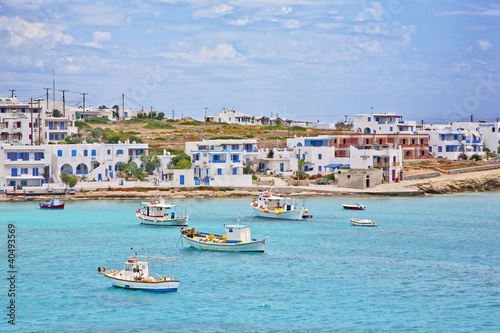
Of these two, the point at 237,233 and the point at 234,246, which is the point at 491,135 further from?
the point at 234,246

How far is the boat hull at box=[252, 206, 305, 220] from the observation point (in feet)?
201

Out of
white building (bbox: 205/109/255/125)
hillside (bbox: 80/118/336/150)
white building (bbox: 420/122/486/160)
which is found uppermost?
white building (bbox: 205/109/255/125)

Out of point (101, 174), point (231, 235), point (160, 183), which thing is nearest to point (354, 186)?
point (160, 183)

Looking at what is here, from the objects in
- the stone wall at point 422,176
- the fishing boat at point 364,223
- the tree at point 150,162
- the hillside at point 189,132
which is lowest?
the fishing boat at point 364,223

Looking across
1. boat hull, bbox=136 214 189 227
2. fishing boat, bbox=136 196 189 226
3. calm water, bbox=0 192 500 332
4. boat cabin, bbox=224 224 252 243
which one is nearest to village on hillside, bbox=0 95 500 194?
calm water, bbox=0 192 500 332

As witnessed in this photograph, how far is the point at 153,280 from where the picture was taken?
31.9 m

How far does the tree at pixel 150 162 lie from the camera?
8825 cm

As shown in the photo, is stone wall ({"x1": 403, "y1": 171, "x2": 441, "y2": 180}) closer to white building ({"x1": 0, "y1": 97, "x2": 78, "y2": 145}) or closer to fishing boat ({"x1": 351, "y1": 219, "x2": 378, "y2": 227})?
fishing boat ({"x1": 351, "y1": 219, "x2": 378, "y2": 227})

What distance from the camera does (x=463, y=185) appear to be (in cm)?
9169

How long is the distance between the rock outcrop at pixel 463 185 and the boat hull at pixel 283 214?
1288 inches

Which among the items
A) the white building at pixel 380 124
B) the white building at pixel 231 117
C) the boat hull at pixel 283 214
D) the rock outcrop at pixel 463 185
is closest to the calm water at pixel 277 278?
the boat hull at pixel 283 214

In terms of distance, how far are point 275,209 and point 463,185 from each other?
3982cm

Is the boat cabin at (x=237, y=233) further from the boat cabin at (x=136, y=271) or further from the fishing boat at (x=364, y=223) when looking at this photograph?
the fishing boat at (x=364, y=223)

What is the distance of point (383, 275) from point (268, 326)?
1159cm
